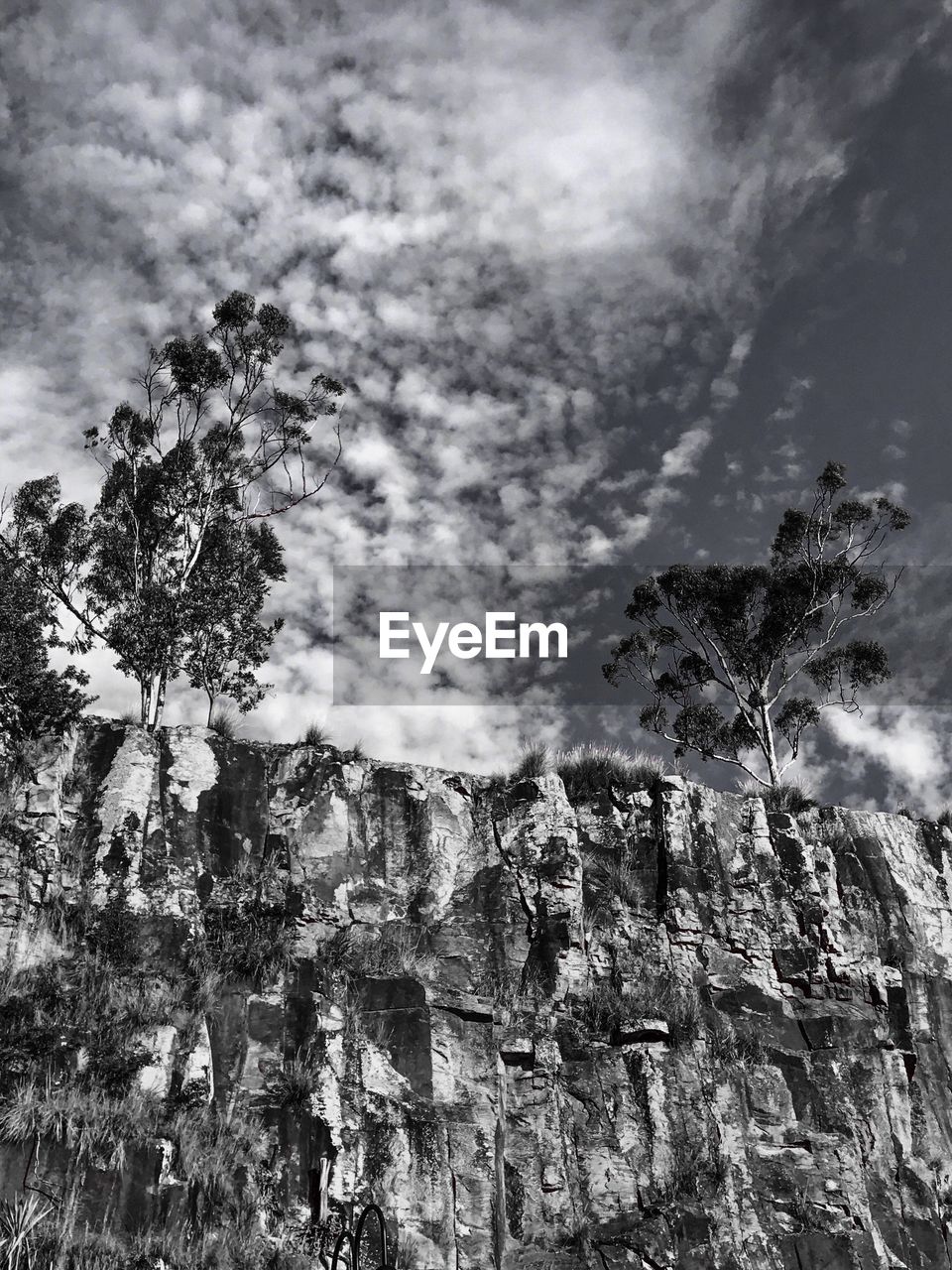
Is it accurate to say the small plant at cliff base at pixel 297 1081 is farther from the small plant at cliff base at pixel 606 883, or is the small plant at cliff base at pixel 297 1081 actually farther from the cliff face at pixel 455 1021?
the small plant at cliff base at pixel 606 883

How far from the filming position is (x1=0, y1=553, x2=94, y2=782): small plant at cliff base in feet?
67.0

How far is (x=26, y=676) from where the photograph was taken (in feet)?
68.5

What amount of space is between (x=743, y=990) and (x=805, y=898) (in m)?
2.26

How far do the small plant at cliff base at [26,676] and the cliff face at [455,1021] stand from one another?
24.2 feet

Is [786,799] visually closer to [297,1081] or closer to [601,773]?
[601,773]

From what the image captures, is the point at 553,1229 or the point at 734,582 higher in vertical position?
the point at 734,582

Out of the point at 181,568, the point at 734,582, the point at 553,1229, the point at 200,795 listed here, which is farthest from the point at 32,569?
the point at 734,582

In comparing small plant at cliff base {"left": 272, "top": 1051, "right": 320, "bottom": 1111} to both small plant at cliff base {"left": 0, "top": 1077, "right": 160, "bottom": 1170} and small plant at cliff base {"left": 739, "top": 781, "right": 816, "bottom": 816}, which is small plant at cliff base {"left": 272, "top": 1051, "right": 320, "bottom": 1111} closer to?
small plant at cliff base {"left": 0, "top": 1077, "right": 160, "bottom": 1170}

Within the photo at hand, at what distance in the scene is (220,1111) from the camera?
11.8 meters

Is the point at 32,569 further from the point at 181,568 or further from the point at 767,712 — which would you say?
the point at 767,712

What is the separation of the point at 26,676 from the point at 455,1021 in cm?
1286

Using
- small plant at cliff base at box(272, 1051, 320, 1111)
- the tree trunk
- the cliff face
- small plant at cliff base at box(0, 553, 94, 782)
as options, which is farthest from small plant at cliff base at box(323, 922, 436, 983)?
the tree trunk

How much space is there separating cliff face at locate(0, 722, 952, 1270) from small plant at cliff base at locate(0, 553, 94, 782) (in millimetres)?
7378

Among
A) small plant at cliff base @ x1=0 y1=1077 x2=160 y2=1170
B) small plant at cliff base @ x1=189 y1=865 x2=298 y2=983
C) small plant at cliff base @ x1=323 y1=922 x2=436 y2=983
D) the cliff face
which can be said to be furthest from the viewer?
small plant at cliff base @ x1=323 y1=922 x2=436 y2=983
